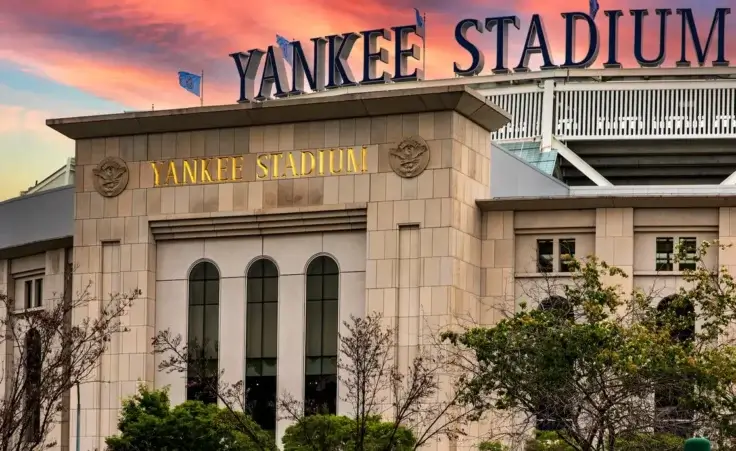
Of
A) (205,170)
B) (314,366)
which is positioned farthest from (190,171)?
(314,366)

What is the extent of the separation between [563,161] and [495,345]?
132ft

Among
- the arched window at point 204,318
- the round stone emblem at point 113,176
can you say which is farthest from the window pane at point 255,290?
the round stone emblem at point 113,176

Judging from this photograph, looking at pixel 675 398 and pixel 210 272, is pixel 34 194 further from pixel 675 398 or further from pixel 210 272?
pixel 675 398

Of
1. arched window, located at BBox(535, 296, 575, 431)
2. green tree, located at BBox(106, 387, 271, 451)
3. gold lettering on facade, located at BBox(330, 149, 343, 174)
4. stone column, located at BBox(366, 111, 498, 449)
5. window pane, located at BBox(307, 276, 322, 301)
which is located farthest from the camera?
window pane, located at BBox(307, 276, 322, 301)

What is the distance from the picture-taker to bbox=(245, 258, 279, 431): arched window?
67.2 meters

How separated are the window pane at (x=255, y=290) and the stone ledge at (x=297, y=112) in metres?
5.53

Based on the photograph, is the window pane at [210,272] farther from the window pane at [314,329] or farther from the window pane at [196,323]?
the window pane at [314,329]

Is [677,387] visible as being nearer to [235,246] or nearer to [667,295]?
[667,295]

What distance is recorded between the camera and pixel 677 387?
159 ft

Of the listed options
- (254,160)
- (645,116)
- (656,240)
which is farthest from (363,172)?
(645,116)

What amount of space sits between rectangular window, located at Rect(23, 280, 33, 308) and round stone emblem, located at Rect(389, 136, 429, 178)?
18638 mm

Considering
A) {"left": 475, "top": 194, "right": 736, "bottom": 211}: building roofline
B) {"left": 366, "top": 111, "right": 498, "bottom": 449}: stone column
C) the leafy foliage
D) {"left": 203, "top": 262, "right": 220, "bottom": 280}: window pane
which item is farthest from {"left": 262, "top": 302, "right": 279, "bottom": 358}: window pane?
the leafy foliage

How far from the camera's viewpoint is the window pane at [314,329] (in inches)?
2635

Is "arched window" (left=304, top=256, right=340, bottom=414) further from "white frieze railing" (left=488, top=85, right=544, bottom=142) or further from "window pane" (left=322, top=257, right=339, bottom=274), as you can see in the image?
"white frieze railing" (left=488, top=85, right=544, bottom=142)
